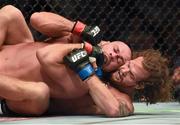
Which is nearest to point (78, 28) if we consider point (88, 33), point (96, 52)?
point (88, 33)

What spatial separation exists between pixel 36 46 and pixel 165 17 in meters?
2.14

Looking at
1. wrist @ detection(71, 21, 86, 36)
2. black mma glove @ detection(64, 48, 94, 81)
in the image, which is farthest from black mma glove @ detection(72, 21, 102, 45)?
black mma glove @ detection(64, 48, 94, 81)

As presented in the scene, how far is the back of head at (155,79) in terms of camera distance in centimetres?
248

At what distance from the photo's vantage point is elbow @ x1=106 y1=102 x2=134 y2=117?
2336mm

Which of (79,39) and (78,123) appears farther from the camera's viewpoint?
(79,39)

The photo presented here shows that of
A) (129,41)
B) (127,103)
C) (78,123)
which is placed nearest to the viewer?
(78,123)

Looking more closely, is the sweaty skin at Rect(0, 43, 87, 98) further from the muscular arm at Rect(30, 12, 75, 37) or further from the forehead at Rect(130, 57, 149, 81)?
the forehead at Rect(130, 57, 149, 81)

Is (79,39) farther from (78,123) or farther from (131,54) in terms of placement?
(78,123)

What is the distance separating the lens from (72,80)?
2352 millimetres

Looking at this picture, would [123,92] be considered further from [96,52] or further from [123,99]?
[96,52]

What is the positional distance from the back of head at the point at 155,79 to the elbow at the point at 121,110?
0.14 meters

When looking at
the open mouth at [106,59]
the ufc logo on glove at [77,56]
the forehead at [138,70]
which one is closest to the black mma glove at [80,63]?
the ufc logo on glove at [77,56]

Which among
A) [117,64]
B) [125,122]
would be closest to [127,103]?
[117,64]

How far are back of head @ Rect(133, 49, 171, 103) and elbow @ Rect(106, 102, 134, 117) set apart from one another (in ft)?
0.45
